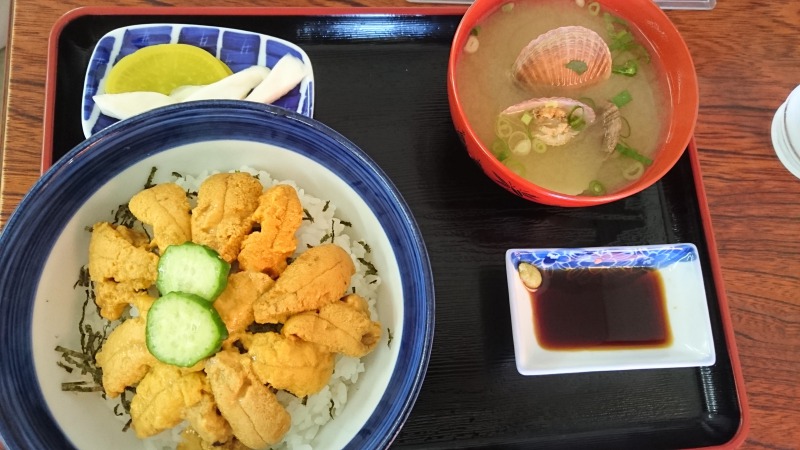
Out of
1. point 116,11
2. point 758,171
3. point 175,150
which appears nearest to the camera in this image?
point 175,150

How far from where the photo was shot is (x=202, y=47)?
1.69m

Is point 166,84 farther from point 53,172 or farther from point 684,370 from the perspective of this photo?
point 684,370

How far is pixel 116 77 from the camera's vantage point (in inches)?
62.5

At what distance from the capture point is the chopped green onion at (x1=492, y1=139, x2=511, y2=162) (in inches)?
62.7

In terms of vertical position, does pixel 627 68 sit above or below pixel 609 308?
above

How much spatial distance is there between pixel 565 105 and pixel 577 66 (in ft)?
0.42

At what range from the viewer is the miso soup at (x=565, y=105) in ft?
5.30

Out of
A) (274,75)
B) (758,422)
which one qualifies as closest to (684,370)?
(758,422)

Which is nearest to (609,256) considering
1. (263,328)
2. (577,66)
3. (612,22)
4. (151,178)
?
(577,66)

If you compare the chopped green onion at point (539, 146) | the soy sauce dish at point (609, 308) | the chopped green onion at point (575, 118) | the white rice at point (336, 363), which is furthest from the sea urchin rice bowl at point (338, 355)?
the chopped green onion at point (575, 118)

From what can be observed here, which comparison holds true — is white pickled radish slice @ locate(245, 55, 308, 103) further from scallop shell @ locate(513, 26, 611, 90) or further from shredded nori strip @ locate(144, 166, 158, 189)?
scallop shell @ locate(513, 26, 611, 90)

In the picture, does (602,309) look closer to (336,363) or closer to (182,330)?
(336,363)

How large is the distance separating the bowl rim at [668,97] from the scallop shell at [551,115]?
16cm

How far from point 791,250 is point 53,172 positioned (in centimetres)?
206
